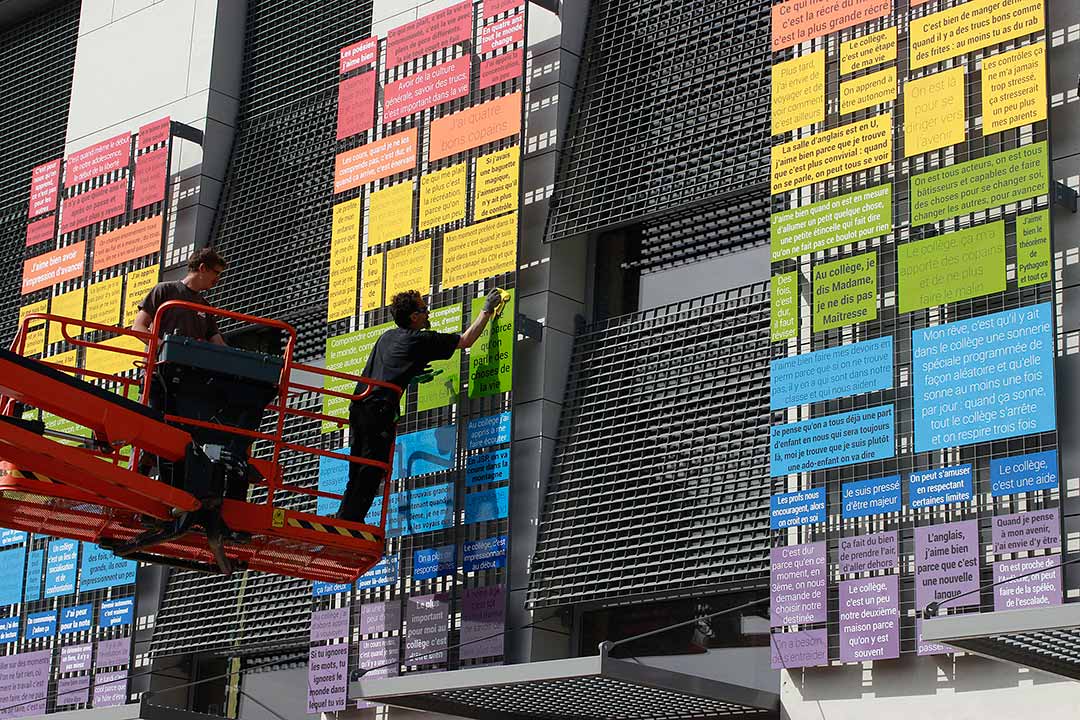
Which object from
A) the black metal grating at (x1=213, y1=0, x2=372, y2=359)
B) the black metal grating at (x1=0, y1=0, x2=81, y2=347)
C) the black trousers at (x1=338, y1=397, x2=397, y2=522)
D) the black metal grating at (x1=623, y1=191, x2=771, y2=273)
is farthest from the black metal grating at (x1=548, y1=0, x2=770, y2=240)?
the black metal grating at (x1=0, y1=0, x2=81, y2=347)

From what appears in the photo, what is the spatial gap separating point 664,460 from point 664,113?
274cm

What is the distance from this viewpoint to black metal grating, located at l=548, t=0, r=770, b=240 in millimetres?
12336

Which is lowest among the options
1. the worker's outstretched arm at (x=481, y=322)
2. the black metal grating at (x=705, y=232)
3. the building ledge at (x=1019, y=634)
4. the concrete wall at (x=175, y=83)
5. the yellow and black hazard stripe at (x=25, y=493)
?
the building ledge at (x=1019, y=634)

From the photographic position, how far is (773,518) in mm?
10805

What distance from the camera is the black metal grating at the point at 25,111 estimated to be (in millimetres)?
17844

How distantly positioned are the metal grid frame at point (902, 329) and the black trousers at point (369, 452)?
2.73 m

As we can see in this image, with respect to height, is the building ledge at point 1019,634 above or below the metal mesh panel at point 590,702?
above

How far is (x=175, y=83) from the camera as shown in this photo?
16.5 meters

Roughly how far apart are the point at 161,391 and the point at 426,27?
4565 mm

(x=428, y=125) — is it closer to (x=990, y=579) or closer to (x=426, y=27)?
(x=426, y=27)

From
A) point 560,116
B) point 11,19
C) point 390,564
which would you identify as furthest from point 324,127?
point 11,19

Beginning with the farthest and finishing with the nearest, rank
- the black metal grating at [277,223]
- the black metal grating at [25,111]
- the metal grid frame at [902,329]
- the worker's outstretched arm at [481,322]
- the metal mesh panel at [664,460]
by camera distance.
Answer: the black metal grating at [25,111], the black metal grating at [277,223], the worker's outstretched arm at [481,322], the metal mesh panel at [664,460], the metal grid frame at [902,329]

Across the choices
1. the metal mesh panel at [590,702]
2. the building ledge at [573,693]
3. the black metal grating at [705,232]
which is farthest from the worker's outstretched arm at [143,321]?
the black metal grating at [705,232]

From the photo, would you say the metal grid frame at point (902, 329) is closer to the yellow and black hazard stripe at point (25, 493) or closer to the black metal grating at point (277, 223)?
the yellow and black hazard stripe at point (25, 493)
